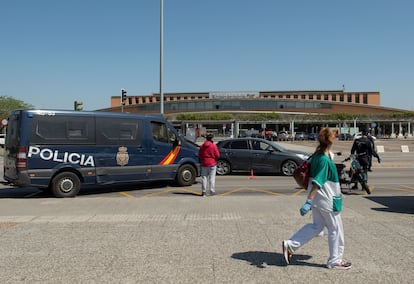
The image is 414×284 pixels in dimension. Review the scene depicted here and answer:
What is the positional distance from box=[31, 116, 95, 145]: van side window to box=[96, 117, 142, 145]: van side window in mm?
225

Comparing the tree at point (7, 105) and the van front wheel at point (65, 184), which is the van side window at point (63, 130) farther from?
the tree at point (7, 105)

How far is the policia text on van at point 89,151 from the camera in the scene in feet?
33.4

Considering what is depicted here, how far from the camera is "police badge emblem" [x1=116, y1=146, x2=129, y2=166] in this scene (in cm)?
1146

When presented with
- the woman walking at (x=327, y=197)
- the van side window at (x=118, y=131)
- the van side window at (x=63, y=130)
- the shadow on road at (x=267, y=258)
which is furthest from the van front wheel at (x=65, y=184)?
the woman walking at (x=327, y=197)

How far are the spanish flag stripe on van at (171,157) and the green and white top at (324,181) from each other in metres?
8.16

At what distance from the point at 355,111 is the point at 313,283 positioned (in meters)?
124

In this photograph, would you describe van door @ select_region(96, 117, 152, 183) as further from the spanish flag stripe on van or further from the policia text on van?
the spanish flag stripe on van

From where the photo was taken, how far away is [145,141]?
12.0 metres

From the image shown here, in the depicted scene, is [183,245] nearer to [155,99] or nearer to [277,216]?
[277,216]

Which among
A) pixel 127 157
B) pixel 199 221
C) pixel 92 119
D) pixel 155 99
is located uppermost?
pixel 155 99

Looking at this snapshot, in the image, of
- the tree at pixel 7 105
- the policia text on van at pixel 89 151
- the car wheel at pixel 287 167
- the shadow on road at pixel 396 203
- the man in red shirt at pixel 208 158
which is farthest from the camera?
the tree at pixel 7 105

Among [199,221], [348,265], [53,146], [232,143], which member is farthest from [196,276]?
[232,143]

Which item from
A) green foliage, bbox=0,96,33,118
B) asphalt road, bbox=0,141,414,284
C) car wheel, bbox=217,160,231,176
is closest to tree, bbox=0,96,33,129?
green foliage, bbox=0,96,33,118

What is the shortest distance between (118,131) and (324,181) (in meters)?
8.05
